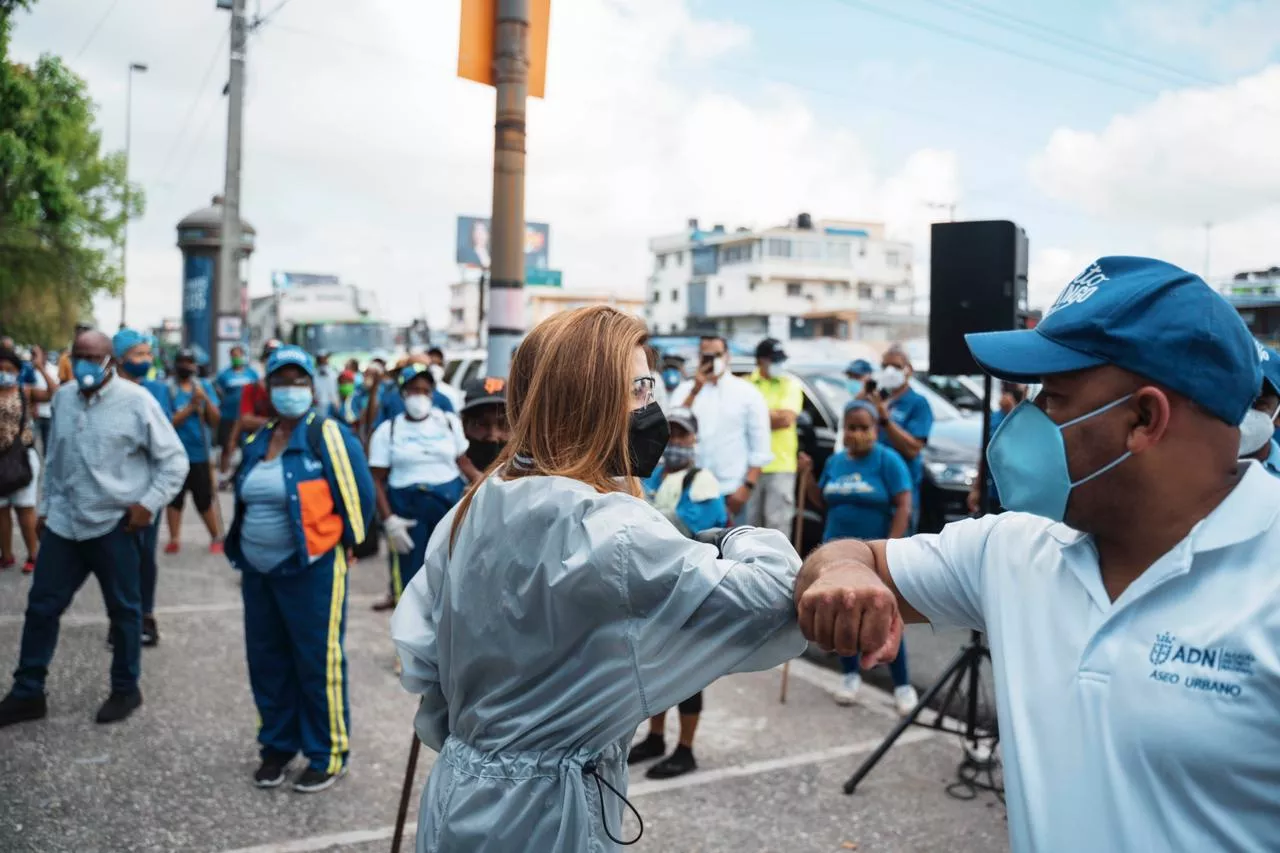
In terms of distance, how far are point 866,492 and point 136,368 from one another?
5.26 metres

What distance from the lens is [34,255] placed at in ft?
100

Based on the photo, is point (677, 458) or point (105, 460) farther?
point (105, 460)

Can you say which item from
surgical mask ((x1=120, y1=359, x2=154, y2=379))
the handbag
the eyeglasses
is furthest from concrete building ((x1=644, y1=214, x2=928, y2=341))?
the eyeglasses

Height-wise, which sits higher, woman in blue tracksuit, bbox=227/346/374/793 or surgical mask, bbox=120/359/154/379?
surgical mask, bbox=120/359/154/379

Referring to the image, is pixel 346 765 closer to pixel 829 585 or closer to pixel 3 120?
pixel 829 585

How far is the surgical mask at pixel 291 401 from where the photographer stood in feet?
16.3

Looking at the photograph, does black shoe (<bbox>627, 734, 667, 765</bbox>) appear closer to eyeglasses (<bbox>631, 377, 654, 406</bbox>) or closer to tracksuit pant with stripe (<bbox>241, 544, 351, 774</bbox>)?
tracksuit pant with stripe (<bbox>241, 544, 351, 774</bbox>)

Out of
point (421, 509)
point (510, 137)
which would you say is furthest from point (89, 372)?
point (510, 137)

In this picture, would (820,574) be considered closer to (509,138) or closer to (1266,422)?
(1266,422)

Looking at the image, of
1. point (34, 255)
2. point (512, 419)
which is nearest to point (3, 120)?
point (512, 419)

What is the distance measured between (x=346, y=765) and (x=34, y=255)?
3069 cm

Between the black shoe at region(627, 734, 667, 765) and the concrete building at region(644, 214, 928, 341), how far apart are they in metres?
68.3

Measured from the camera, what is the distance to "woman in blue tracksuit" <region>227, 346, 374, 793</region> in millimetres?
4762

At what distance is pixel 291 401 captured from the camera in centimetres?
498
